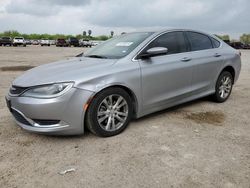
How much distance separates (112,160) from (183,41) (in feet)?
8.84

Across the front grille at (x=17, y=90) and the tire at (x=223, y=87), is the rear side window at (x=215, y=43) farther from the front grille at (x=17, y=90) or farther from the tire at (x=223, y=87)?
the front grille at (x=17, y=90)

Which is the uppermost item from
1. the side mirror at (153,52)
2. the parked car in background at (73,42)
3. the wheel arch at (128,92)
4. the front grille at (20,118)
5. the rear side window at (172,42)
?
the parked car in background at (73,42)

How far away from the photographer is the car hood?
3551 millimetres

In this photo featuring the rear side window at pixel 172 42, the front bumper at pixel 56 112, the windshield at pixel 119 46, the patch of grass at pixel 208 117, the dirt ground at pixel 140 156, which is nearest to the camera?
the dirt ground at pixel 140 156

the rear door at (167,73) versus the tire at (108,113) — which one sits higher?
the rear door at (167,73)

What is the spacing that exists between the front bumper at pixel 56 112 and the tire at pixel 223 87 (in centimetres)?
313

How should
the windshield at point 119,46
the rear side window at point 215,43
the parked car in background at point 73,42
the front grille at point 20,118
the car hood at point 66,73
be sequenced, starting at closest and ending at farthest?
1. the car hood at point 66,73
2. the front grille at point 20,118
3. the windshield at point 119,46
4. the rear side window at point 215,43
5. the parked car in background at point 73,42

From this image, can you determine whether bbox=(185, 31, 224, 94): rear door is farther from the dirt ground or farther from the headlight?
the headlight

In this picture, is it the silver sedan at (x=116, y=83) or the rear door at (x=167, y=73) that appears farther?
the rear door at (x=167, y=73)

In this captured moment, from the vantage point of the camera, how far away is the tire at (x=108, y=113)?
11.9ft

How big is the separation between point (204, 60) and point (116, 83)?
2141 millimetres

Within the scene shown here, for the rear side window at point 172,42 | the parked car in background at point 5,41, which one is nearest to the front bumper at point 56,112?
the rear side window at point 172,42

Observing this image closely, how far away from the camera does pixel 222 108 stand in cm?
542

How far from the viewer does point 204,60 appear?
5.13 metres
